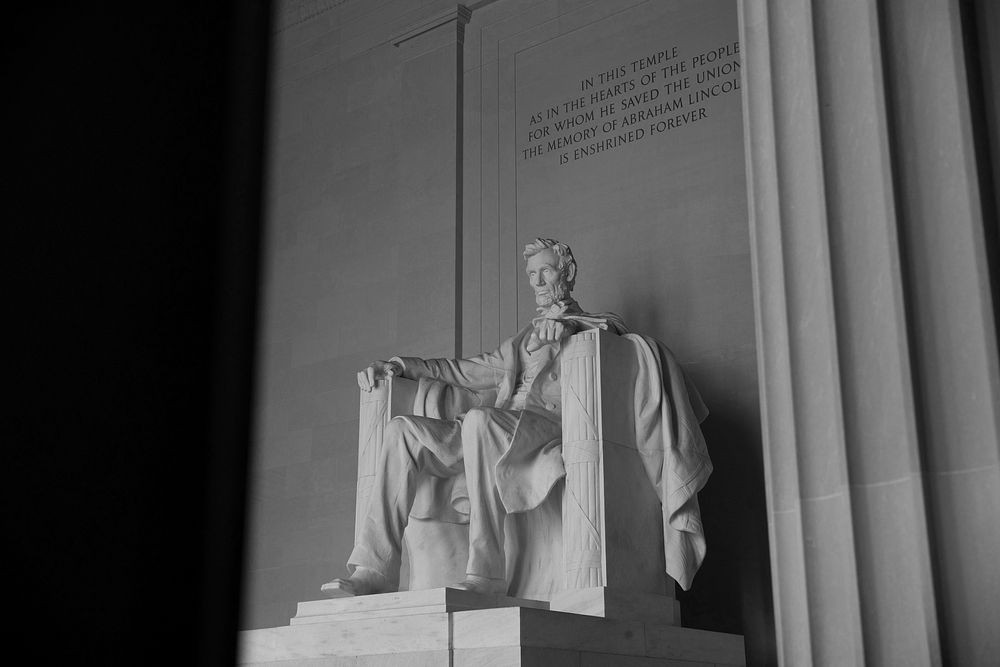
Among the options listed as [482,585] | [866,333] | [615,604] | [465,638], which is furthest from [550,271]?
[866,333]

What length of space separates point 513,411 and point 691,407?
82 cm

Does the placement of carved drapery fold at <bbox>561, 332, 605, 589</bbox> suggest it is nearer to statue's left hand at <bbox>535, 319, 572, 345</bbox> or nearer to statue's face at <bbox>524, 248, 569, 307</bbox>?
statue's left hand at <bbox>535, 319, 572, 345</bbox>

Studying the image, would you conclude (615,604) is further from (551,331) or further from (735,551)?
(735,551)

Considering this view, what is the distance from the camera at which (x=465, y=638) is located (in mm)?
3855

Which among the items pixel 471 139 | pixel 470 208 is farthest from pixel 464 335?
pixel 471 139

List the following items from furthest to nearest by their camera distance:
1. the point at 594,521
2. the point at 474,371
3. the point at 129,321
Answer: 1. the point at 474,371
2. the point at 594,521
3. the point at 129,321

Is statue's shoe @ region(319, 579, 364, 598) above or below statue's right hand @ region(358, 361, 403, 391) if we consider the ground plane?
below

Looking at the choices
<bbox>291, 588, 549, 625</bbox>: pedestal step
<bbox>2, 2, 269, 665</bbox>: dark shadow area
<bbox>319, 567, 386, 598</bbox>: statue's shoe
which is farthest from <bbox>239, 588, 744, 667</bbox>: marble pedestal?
<bbox>2, 2, 269, 665</bbox>: dark shadow area

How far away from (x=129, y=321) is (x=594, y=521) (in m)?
4.14

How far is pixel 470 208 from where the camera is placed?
730 centimetres

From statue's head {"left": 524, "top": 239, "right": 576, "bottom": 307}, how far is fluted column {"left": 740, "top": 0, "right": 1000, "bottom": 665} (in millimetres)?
2970

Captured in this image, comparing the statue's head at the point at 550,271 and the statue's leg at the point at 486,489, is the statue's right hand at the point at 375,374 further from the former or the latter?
the statue's head at the point at 550,271

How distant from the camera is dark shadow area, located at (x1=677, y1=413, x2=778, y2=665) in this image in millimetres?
5500

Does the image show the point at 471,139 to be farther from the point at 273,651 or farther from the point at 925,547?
the point at 925,547
